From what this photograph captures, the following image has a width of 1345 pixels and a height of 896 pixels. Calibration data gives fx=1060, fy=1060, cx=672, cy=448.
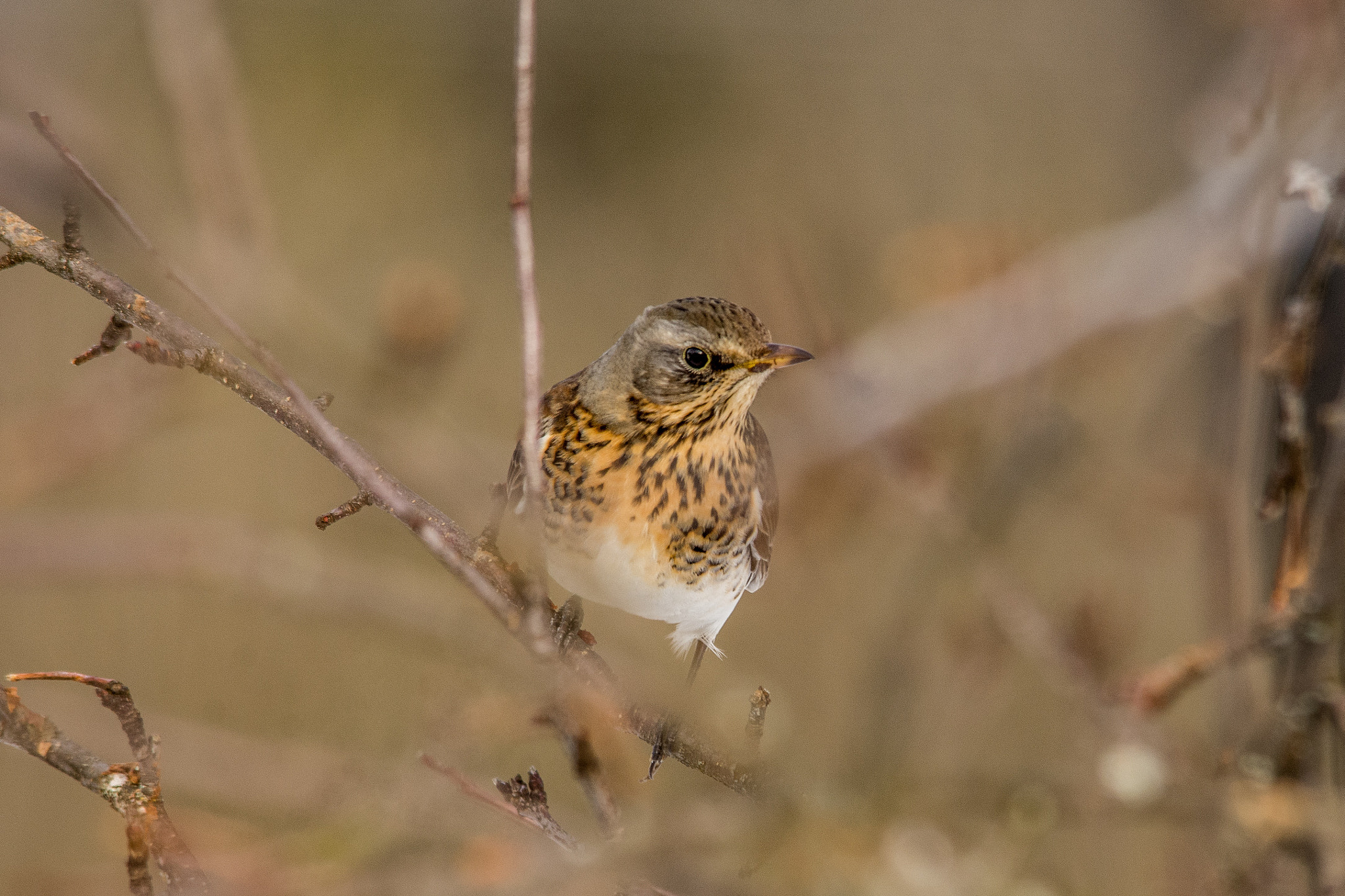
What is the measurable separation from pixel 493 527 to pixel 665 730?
194 millimetres

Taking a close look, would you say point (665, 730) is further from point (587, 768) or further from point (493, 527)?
point (493, 527)

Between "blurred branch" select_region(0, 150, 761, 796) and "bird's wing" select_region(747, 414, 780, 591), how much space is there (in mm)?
366

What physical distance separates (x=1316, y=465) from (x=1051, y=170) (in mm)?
3271

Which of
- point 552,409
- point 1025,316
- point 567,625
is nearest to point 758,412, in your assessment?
point 1025,316

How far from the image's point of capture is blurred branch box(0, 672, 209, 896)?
2.35ft

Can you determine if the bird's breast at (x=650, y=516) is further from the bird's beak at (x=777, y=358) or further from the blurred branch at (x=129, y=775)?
the blurred branch at (x=129, y=775)

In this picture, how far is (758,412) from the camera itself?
2609mm

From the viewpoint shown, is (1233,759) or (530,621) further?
(1233,759)

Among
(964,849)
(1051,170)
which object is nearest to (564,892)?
(964,849)

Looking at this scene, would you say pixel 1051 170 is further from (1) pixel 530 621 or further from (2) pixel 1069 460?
(1) pixel 530 621

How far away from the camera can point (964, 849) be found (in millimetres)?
901

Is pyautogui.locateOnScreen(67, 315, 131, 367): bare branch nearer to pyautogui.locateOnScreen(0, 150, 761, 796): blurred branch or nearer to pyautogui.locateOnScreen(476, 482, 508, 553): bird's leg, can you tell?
pyautogui.locateOnScreen(0, 150, 761, 796): blurred branch

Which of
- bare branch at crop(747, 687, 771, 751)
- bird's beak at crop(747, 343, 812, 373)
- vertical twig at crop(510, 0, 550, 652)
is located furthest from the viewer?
bird's beak at crop(747, 343, 812, 373)

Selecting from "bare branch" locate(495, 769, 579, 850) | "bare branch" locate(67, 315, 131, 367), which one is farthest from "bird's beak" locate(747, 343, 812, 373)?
"bare branch" locate(67, 315, 131, 367)
